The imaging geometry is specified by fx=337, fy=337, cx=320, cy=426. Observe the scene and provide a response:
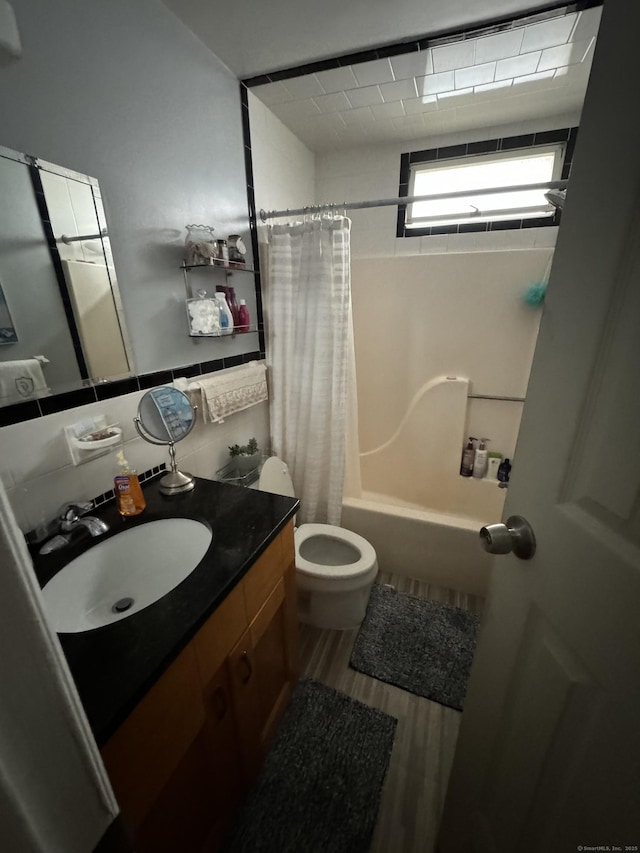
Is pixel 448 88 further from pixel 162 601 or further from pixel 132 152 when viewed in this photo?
pixel 162 601

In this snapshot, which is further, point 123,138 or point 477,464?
point 477,464

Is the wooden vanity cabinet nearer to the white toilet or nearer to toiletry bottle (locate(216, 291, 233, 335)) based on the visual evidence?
the white toilet

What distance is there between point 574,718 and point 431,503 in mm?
1886

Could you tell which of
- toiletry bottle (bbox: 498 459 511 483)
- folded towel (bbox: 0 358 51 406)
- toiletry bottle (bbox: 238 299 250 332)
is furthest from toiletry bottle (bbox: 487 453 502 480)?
folded towel (bbox: 0 358 51 406)

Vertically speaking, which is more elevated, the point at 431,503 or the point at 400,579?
the point at 431,503

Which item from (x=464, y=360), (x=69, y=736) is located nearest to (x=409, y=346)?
(x=464, y=360)

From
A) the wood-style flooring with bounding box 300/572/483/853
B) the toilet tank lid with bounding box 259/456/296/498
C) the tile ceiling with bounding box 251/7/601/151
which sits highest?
the tile ceiling with bounding box 251/7/601/151

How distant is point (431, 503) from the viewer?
2365 mm

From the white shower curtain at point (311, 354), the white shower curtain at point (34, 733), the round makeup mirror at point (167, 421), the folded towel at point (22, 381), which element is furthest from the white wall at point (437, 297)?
the white shower curtain at point (34, 733)

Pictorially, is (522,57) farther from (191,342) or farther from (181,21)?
(191,342)

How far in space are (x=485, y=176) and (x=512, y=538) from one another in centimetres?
238

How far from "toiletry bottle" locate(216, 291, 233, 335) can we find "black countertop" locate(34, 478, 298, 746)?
0.66 metres

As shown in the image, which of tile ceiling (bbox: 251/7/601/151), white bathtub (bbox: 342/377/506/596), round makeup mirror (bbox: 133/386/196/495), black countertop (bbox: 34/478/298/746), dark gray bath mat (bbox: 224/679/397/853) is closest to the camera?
black countertop (bbox: 34/478/298/746)

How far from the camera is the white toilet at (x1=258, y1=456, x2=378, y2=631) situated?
4.82ft
